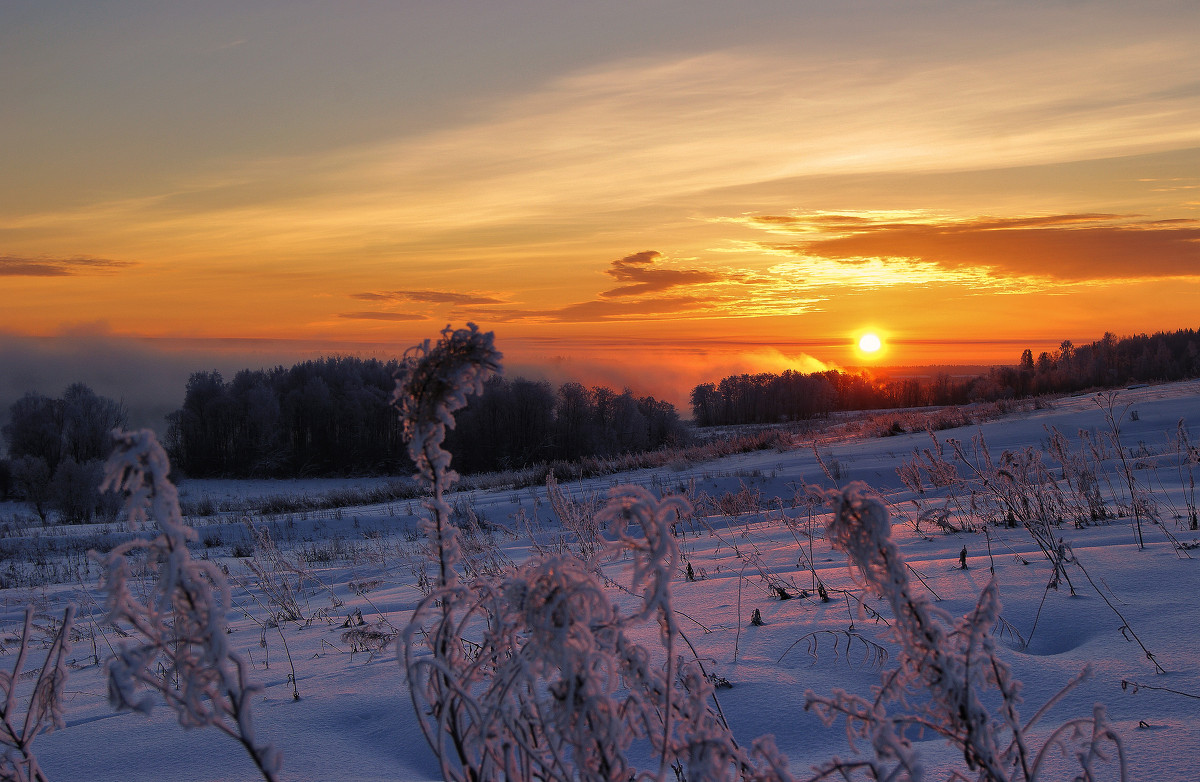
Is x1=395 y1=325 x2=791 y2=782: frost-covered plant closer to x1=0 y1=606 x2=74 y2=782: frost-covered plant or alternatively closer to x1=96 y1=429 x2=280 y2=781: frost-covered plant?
x1=96 y1=429 x2=280 y2=781: frost-covered plant

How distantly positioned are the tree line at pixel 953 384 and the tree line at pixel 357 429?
16.5m

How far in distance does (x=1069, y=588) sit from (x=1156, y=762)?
184 centimetres

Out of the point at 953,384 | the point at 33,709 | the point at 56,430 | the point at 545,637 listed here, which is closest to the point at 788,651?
the point at 545,637

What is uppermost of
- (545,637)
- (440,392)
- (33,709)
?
(440,392)

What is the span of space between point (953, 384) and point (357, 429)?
3982 cm

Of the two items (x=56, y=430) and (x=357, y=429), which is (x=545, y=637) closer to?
(x=56, y=430)

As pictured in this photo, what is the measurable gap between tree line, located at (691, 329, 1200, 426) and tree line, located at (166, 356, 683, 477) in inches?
648

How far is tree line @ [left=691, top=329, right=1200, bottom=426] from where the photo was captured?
38.6 meters

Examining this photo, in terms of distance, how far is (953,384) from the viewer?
53406 mm

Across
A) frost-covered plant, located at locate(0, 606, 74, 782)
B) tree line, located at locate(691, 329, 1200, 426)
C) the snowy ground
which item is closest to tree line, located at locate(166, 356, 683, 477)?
tree line, located at locate(691, 329, 1200, 426)

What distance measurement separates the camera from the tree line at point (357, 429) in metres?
34.7

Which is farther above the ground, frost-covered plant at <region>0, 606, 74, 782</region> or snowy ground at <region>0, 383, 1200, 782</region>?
frost-covered plant at <region>0, 606, 74, 782</region>

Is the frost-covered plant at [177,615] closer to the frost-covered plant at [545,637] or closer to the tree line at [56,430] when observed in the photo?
the frost-covered plant at [545,637]

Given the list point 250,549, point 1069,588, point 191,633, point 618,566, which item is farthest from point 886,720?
point 250,549
